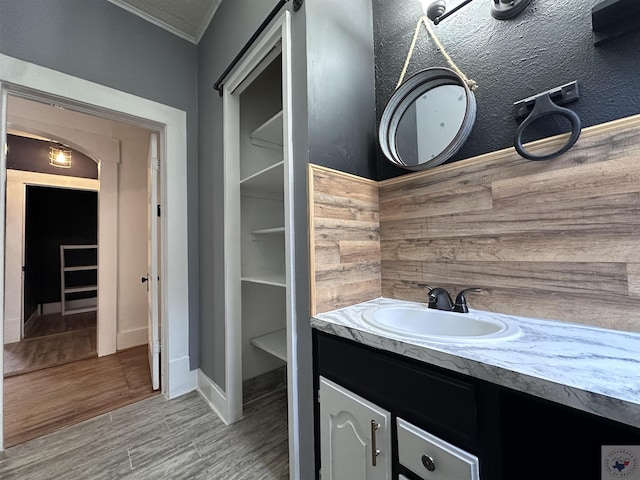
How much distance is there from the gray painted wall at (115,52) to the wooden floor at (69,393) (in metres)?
0.62

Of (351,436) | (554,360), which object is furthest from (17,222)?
(554,360)

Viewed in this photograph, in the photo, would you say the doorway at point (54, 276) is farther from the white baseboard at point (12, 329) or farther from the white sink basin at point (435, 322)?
the white sink basin at point (435, 322)

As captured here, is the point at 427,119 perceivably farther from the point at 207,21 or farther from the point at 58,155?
the point at 58,155

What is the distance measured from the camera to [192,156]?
82.7 inches

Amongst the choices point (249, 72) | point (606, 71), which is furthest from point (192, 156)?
point (606, 71)

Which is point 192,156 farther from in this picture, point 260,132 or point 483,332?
point 483,332

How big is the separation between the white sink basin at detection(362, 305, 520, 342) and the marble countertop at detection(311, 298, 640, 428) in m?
0.03

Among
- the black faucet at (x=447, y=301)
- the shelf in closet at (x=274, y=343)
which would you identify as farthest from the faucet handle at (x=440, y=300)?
the shelf in closet at (x=274, y=343)

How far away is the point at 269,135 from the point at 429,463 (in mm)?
1930

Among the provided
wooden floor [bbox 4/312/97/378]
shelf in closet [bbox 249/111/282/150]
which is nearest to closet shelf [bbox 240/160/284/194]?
shelf in closet [bbox 249/111/282/150]

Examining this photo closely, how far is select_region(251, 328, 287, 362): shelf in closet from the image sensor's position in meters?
1.61

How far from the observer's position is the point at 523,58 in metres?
0.98

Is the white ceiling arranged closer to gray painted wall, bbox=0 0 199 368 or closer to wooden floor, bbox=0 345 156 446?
gray painted wall, bbox=0 0 199 368

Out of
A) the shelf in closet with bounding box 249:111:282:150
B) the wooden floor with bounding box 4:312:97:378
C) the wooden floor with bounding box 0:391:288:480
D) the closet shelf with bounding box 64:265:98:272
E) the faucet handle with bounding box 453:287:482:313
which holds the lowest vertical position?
the wooden floor with bounding box 0:391:288:480
